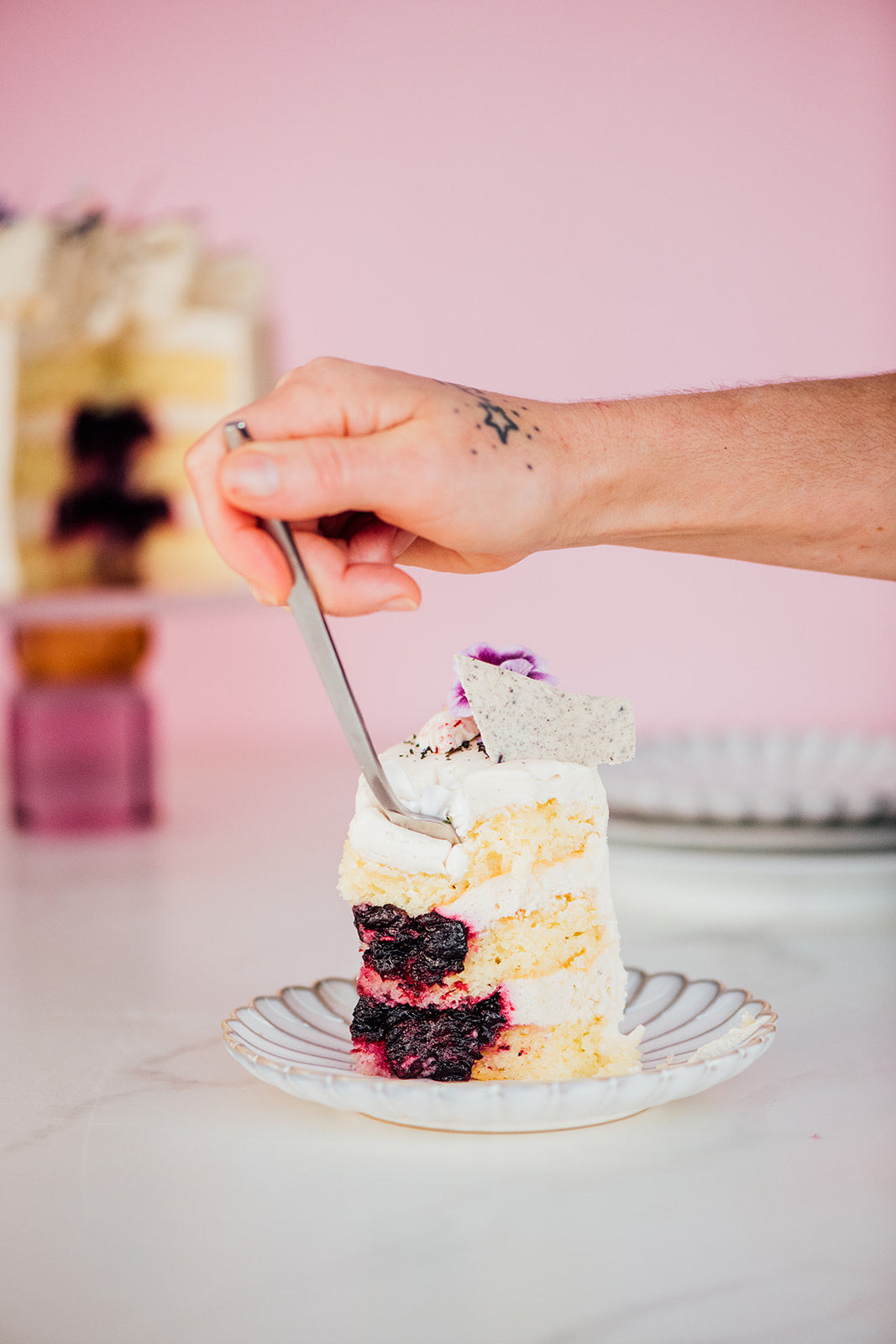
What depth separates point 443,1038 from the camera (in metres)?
0.81

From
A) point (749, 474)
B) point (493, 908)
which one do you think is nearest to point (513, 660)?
point (493, 908)

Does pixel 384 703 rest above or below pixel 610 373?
below

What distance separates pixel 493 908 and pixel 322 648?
0.19 meters

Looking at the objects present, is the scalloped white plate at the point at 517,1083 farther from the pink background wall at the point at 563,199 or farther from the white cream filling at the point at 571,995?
the pink background wall at the point at 563,199

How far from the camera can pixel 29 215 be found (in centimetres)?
170

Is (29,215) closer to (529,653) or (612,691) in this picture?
(529,653)

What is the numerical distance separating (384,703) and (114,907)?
1.47 metres

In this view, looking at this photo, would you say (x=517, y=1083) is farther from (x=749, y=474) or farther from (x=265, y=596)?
(x=749, y=474)

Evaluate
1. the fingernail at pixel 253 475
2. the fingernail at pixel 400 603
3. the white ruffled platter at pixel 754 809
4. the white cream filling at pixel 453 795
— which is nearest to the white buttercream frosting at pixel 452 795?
the white cream filling at pixel 453 795

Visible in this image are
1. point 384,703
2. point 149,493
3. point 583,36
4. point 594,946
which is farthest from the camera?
point 384,703

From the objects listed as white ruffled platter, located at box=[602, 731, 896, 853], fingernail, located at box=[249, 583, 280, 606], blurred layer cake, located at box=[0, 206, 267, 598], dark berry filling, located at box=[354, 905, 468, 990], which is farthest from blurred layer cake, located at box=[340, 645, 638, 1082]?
blurred layer cake, located at box=[0, 206, 267, 598]

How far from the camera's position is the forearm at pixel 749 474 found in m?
0.95

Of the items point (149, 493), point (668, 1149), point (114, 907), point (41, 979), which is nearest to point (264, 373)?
point (149, 493)

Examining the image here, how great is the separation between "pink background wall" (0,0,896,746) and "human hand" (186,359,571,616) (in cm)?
172
